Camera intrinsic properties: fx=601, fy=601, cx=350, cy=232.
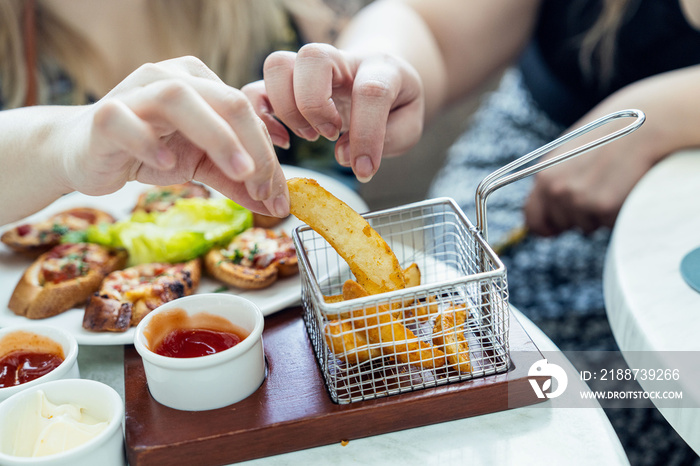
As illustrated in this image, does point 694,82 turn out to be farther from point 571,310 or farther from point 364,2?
point 364,2

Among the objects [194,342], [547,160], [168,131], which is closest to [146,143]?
[168,131]

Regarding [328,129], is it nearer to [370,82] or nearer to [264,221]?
[370,82]

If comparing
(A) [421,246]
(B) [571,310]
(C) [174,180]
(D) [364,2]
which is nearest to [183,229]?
(C) [174,180]

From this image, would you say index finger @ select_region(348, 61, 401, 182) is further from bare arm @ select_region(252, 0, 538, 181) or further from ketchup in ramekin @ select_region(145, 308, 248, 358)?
ketchup in ramekin @ select_region(145, 308, 248, 358)

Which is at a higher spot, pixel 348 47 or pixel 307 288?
pixel 348 47

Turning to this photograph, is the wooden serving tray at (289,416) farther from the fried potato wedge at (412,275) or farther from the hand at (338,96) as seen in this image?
the hand at (338,96)

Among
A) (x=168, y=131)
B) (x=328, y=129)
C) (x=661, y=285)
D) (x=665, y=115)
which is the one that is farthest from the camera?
(x=665, y=115)

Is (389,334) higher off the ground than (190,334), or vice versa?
(389,334)
